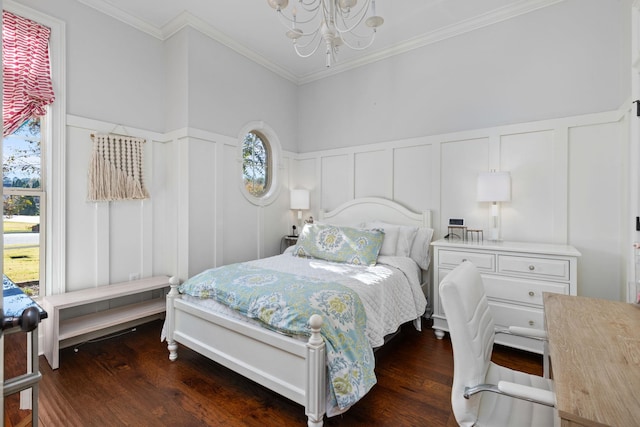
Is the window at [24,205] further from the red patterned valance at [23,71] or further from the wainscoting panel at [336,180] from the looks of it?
the wainscoting panel at [336,180]

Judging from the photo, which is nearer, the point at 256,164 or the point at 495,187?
the point at 495,187

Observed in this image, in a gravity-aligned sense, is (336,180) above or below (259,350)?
above

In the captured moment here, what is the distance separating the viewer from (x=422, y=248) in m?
3.29

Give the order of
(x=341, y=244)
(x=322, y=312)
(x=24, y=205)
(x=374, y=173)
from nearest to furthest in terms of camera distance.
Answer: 1. (x=322, y=312)
2. (x=24, y=205)
3. (x=341, y=244)
4. (x=374, y=173)

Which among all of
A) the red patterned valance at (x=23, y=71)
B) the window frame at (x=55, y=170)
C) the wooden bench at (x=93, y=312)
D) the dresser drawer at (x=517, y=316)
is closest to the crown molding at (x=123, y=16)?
the window frame at (x=55, y=170)

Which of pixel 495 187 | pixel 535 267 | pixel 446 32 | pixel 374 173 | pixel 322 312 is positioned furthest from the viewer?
pixel 374 173

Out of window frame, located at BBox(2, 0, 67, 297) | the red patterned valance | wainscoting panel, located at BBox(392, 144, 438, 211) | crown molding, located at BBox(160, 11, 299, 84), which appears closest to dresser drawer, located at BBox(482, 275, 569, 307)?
wainscoting panel, located at BBox(392, 144, 438, 211)

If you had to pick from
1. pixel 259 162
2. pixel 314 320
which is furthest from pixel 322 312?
pixel 259 162

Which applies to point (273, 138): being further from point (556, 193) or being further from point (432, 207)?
point (556, 193)

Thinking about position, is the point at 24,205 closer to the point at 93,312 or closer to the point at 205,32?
the point at 93,312

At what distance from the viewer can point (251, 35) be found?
3566 mm

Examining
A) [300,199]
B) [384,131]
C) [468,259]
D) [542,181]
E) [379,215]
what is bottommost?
[468,259]

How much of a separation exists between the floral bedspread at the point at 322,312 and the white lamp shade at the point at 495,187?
5.61ft

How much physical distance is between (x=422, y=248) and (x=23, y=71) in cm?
389
